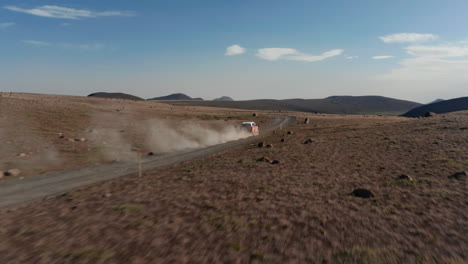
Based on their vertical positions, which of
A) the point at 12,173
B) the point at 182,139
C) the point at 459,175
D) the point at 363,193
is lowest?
the point at 182,139

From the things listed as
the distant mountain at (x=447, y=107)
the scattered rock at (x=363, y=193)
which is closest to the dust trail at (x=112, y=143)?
the scattered rock at (x=363, y=193)

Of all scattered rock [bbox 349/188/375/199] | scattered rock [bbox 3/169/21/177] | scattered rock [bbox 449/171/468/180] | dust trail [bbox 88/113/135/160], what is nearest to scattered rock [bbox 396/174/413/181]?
scattered rock [bbox 449/171/468/180]

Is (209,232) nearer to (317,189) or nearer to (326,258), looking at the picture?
(326,258)

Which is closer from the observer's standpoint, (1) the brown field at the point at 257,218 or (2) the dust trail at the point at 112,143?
(1) the brown field at the point at 257,218

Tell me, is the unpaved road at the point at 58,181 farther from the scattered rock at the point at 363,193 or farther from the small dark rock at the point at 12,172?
the scattered rock at the point at 363,193

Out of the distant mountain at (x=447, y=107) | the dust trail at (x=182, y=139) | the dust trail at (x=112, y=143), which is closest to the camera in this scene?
the dust trail at (x=112, y=143)

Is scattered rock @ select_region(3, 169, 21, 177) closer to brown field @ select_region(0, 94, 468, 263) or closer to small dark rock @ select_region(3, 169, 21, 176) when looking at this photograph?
small dark rock @ select_region(3, 169, 21, 176)

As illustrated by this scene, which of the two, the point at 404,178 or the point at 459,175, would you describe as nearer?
the point at 459,175

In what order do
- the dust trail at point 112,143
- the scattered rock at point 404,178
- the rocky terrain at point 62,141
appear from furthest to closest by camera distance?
the dust trail at point 112,143 → the rocky terrain at point 62,141 → the scattered rock at point 404,178

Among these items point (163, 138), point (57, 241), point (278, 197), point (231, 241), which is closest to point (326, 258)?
point (231, 241)

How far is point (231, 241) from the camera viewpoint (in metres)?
7.10

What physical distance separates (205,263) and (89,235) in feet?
11.6

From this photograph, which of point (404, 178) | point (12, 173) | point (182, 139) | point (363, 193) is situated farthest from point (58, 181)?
point (182, 139)

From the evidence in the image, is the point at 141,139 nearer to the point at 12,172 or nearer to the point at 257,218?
the point at 12,172
